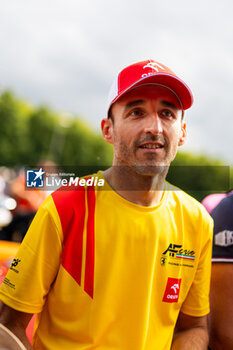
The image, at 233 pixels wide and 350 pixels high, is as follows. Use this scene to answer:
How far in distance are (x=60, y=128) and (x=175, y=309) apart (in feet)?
161

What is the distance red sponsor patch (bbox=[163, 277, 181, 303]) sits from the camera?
5.07 ft

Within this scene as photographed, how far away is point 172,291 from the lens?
61.2 inches

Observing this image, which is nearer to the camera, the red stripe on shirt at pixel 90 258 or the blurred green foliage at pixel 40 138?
the red stripe on shirt at pixel 90 258

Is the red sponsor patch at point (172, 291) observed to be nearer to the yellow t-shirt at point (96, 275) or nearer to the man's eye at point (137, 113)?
the yellow t-shirt at point (96, 275)

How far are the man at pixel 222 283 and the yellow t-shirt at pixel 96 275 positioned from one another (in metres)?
0.31

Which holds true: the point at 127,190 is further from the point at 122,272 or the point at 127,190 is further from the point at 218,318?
the point at 218,318

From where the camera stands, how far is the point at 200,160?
113ft

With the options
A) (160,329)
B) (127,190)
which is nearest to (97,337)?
(160,329)

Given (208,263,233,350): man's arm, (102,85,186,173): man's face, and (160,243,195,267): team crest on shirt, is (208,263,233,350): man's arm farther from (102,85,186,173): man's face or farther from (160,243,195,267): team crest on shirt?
(102,85,186,173): man's face

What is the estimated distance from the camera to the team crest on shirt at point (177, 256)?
5.07 ft

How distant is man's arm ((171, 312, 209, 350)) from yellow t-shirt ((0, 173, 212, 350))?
0.33ft

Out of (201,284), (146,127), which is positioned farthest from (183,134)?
(201,284)

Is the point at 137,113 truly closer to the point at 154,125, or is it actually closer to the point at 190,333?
the point at 154,125

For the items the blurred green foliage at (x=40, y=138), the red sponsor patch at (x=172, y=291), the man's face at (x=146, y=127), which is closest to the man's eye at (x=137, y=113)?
the man's face at (x=146, y=127)
